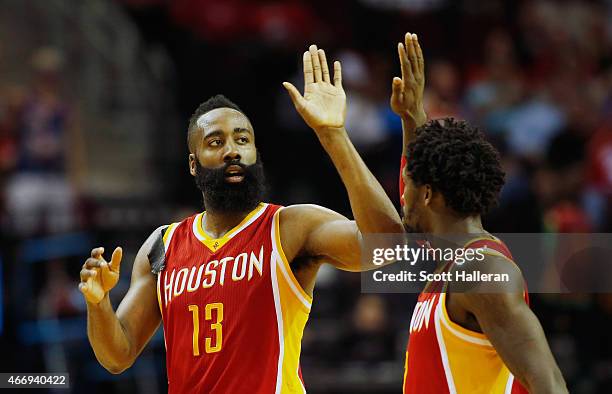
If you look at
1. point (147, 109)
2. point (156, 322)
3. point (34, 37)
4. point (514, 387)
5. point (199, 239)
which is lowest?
point (514, 387)

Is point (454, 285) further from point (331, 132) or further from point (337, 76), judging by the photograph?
point (337, 76)

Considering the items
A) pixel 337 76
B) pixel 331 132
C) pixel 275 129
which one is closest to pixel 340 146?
pixel 331 132

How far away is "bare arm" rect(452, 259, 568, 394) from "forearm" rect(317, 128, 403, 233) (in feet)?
1.94

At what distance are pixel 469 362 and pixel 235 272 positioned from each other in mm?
Result: 1302

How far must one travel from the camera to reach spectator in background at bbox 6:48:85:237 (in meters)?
10.5

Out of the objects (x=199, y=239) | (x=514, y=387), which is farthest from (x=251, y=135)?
(x=514, y=387)

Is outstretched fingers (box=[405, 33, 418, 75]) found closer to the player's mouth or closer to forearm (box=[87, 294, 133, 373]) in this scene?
the player's mouth

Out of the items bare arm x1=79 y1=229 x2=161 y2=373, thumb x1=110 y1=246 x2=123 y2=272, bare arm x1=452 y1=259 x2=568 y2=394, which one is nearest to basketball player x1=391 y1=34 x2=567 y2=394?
bare arm x1=452 y1=259 x2=568 y2=394

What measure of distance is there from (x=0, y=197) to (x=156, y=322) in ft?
18.4

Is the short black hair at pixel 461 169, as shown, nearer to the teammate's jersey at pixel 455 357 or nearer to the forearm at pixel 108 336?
the teammate's jersey at pixel 455 357

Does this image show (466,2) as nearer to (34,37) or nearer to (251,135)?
(34,37)

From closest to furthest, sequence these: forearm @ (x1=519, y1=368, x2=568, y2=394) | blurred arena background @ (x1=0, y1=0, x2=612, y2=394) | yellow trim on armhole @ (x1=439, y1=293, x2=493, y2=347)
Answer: forearm @ (x1=519, y1=368, x2=568, y2=394) < yellow trim on armhole @ (x1=439, y1=293, x2=493, y2=347) < blurred arena background @ (x1=0, y1=0, x2=612, y2=394)

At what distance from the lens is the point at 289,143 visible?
37.9 feet

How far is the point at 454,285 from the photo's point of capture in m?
4.25
